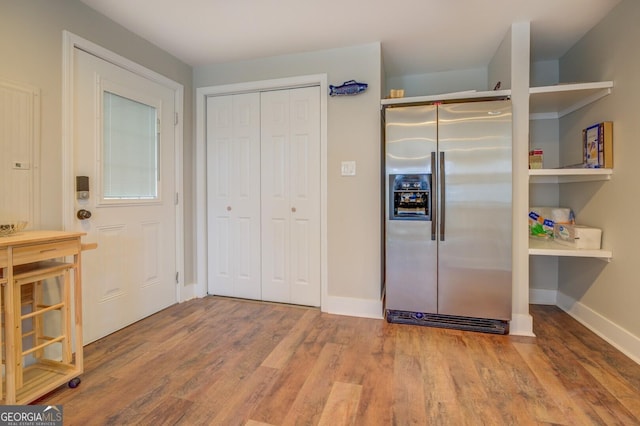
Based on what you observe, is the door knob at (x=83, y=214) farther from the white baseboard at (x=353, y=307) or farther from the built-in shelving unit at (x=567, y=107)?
the built-in shelving unit at (x=567, y=107)

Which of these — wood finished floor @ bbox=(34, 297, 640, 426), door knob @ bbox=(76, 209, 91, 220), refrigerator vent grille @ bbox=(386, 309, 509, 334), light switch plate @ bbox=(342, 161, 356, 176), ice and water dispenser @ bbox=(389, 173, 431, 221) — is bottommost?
wood finished floor @ bbox=(34, 297, 640, 426)

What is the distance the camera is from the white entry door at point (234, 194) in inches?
125

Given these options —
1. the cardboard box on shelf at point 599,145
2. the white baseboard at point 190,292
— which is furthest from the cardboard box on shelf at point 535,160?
the white baseboard at point 190,292

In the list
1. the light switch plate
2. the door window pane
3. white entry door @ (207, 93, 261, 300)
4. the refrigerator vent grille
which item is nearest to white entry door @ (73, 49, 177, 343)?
the door window pane

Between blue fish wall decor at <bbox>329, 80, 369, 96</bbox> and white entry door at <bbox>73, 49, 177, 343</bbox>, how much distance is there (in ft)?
5.19

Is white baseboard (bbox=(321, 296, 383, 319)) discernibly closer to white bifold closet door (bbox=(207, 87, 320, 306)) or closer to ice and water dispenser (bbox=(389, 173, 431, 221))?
white bifold closet door (bbox=(207, 87, 320, 306))

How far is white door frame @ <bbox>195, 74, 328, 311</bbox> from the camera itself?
2908mm

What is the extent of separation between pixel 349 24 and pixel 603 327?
9.95ft

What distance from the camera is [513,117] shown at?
248 cm

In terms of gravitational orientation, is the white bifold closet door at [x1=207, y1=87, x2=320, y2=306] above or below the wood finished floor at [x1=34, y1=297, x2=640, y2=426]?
above

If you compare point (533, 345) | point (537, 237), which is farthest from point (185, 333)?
point (537, 237)

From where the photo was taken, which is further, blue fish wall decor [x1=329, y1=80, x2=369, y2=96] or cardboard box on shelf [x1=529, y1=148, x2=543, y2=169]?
blue fish wall decor [x1=329, y1=80, x2=369, y2=96]

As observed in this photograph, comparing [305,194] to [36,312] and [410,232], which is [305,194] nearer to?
[410,232]

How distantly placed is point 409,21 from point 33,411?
10.9 feet
